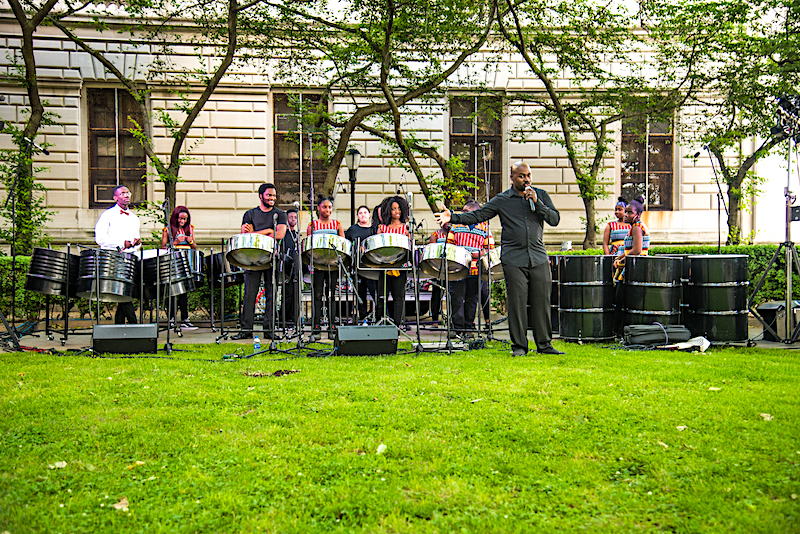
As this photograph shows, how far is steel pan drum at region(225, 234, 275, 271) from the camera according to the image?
22.7 ft

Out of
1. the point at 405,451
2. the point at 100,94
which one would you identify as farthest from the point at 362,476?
the point at 100,94

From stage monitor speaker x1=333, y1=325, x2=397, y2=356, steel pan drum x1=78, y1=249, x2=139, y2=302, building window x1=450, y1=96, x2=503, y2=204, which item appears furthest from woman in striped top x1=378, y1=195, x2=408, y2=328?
building window x1=450, y1=96, x2=503, y2=204

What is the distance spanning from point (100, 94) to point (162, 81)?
1.90 metres

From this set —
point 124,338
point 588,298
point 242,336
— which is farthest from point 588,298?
point 124,338

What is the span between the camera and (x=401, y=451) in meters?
3.27

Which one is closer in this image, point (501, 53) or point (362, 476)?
point (362, 476)

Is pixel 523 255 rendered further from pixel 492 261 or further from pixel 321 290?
pixel 321 290

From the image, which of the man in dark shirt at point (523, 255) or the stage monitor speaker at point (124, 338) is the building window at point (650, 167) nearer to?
the man in dark shirt at point (523, 255)

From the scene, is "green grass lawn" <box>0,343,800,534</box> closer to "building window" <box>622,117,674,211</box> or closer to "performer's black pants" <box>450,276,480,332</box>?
"performer's black pants" <box>450,276,480,332</box>

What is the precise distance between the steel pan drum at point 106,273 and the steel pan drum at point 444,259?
331 cm

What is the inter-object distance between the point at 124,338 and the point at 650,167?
14233 mm

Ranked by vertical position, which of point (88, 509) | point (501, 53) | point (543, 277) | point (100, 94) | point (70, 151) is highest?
point (501, 53)

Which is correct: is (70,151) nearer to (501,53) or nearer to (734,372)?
(501,53)

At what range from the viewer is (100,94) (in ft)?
51.5
